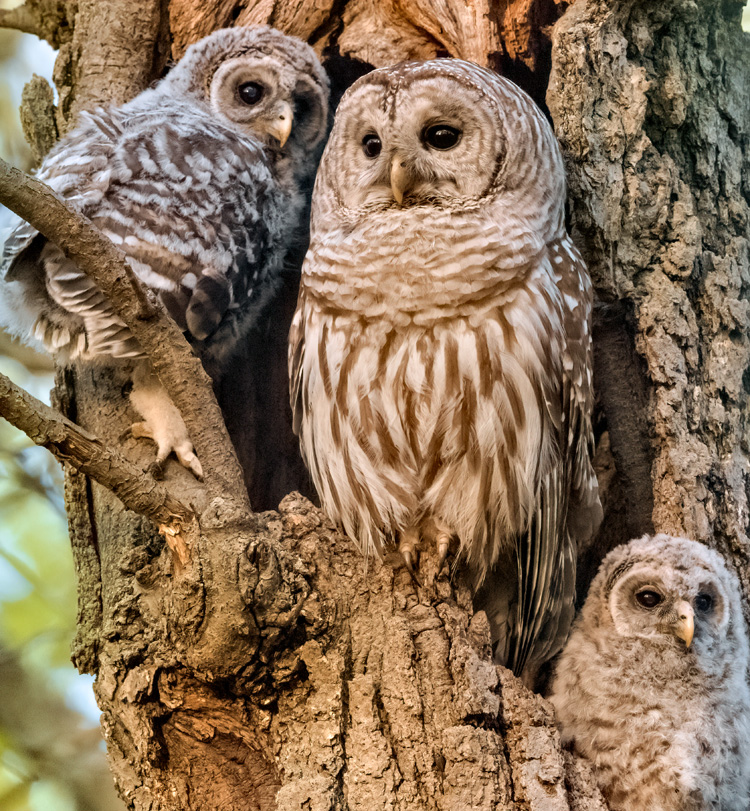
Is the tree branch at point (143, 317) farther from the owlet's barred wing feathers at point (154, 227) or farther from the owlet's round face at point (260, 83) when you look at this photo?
the owlet's round face at point (260, 83)

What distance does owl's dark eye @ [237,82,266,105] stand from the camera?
10.0ft

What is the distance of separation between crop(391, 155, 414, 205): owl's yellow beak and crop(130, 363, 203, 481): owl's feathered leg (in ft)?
2.87

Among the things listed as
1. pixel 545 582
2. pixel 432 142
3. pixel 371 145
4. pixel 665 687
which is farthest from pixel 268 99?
pixel 665 687

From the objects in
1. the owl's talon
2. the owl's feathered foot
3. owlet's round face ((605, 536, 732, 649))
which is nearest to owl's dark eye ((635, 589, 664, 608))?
owlet's round face ((605, 536, 732, 649))

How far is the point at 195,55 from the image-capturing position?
3.06 m

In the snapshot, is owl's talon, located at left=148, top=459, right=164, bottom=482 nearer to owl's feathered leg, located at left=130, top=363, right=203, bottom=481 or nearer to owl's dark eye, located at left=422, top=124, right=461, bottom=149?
owl's feathered leg, located at left=130, top=363, right=203, bottom=481

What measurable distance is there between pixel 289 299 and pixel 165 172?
25.2 inches

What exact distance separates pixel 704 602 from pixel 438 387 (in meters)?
0.93

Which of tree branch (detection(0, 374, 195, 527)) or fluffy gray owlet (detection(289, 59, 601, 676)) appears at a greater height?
fluffy gray owlet (detection(289, 59, 601, 676))

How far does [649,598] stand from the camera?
232 centimetres

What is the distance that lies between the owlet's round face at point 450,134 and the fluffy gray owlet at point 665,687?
1.13m

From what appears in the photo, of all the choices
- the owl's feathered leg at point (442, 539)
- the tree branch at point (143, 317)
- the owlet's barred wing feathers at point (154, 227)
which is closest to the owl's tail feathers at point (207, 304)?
the owlet's barred wing feathers at point (154, 227)

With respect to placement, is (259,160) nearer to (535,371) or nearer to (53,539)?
(535,371)

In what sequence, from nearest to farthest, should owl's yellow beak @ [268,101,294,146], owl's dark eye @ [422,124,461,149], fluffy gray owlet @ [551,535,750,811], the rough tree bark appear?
the rough tree bark < fluffy gray owlet @ [551,535,750,811] < owl's dark eye @ [422,124,461,149] < owl's yellow beak @ [268,101,294,146]
